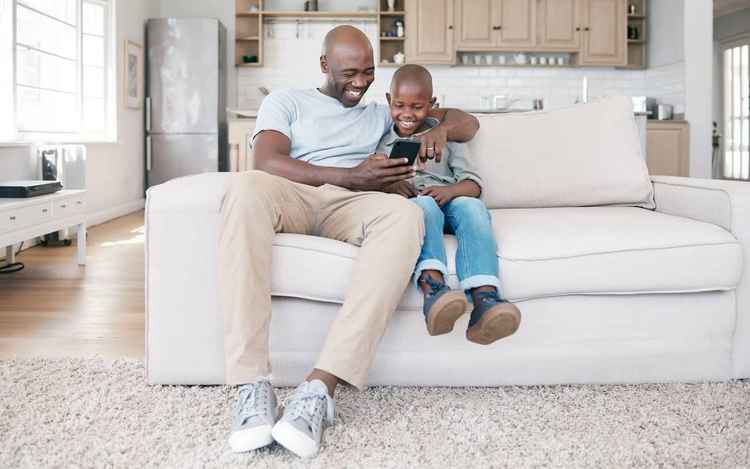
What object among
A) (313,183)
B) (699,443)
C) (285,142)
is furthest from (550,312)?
(285,142)

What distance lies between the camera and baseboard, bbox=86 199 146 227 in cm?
571

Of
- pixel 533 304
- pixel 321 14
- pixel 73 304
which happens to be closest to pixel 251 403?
pixel 533 304

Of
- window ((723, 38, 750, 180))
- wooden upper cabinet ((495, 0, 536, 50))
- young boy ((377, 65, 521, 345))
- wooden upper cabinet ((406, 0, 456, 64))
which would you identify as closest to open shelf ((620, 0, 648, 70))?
wooden upper cabinet ((495, 0, 536, 50))

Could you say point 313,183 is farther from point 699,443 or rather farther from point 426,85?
point 699,443

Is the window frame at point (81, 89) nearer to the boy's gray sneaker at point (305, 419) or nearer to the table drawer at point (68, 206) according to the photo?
the table drawer at point (68, 206)

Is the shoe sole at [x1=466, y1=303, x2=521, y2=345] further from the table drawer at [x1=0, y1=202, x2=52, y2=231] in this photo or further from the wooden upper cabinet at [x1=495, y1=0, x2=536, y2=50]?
the wooden upper cabinet at [x1=495, y1=0, x2=536, y2=50]

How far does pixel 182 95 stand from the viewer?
7.02 m

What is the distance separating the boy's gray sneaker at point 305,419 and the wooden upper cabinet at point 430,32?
592cm

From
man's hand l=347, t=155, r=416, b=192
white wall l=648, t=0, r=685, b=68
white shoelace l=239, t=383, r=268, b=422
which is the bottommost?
white shoelace l=239, t=383, r=268, b=422

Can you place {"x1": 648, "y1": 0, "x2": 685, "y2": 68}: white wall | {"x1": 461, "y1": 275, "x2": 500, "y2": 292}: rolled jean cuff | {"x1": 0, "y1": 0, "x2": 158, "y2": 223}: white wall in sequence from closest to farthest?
{"x1": 461, "y1": 275, "x2": 500, "y2": 292}: rolled jean cuff
{"x1": 0, "y1": 0, "x2": 158, "y2": 223}: white wall
{"x1": 648, "y1": 0, "x2": 685, "y2": 68}: white wall

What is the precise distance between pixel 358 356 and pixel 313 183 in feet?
1.92

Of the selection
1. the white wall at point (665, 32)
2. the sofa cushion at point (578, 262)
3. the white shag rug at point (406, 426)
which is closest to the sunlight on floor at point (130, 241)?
the white shag rug at point (406, 426)

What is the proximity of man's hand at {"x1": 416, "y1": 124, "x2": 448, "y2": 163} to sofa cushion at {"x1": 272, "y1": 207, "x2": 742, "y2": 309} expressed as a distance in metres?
0.24

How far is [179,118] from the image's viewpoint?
23.2 feet
